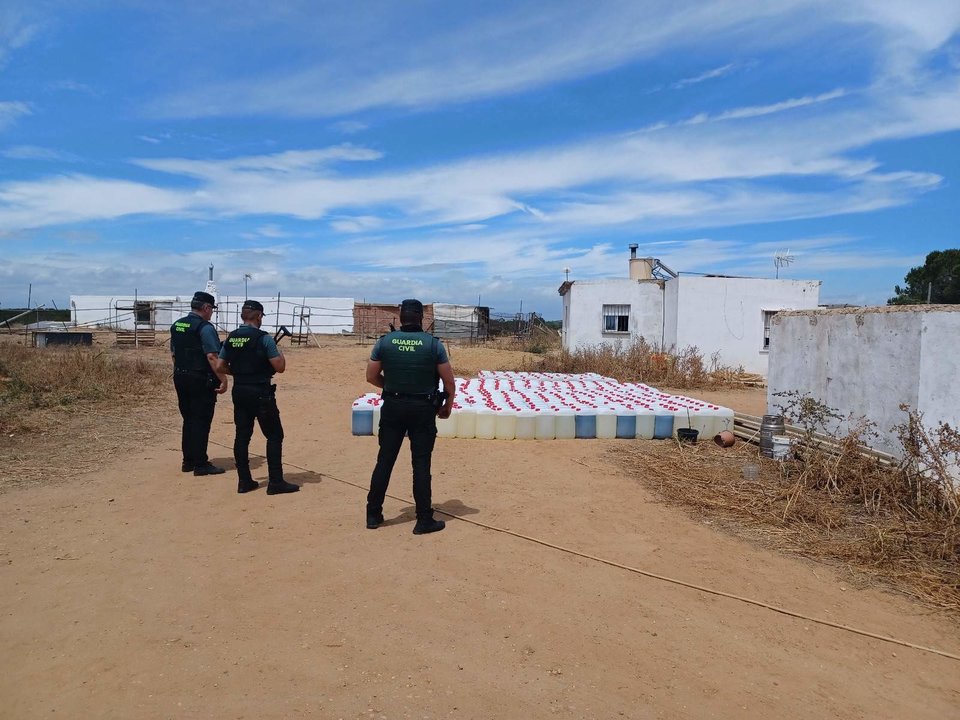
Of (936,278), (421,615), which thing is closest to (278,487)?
(421,615)

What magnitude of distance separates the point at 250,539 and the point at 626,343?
17.0 metres

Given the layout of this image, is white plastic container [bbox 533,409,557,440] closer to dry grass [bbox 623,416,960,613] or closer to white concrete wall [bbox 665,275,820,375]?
dry grass [bbox 623,416,960,613]

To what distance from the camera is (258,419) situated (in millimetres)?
5812

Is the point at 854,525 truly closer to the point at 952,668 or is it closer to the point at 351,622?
the point at 952,668

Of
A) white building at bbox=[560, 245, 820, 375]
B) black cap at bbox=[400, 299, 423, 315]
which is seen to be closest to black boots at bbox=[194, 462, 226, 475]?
black cap at bbox=[400, 299, 423, 315]

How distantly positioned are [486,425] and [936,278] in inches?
990

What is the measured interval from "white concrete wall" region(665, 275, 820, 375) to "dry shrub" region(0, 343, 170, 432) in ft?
44.3

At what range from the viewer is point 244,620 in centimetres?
347

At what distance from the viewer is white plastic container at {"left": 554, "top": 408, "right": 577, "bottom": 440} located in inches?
336

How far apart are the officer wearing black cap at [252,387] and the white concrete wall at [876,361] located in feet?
18.6

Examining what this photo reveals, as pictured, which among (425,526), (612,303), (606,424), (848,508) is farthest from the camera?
(612,303)

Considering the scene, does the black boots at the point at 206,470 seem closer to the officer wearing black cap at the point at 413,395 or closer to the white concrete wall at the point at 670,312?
the officer wearing black cap at the point at 413,395

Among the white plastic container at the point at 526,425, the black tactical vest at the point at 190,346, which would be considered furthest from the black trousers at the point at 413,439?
the white plastic container at the point at 526,425

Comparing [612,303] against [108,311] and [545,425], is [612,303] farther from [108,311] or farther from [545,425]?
[108,311]
